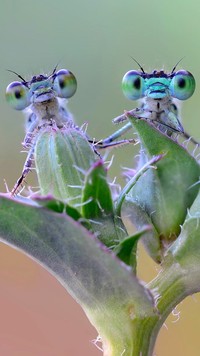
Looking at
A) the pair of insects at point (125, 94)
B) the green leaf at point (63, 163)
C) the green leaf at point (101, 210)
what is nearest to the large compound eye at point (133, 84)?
the pair of insects at point (125, 94)

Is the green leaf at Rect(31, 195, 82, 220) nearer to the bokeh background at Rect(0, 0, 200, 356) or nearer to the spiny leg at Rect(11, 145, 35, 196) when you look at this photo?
the spiny leg at Rect(11, 145, 35, 196)

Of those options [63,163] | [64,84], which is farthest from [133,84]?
[63,163]

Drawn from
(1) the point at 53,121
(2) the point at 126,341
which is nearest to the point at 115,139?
(1) the point at 53,121

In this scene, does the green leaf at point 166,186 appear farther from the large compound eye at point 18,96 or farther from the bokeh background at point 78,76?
the bokeh background at point 78,76

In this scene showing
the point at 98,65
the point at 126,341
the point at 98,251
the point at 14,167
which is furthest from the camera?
the point at 98,65

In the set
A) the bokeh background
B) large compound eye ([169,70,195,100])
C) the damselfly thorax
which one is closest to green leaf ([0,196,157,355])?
the damselfly thorax

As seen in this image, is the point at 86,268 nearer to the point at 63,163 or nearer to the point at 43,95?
the point at 63,163

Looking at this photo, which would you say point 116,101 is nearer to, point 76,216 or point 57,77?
point 57,77

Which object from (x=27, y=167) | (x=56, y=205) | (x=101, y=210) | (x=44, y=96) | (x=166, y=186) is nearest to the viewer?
(x=56, y=205)
